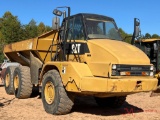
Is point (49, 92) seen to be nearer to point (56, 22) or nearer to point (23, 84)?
point (56, 22)

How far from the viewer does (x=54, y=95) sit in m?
7.72

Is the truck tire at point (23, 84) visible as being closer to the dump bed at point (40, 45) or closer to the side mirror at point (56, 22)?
the dump bed at point (40, 45)

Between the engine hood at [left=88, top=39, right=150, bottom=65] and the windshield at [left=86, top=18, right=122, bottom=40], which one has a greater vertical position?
the windshield at [left=86, top=18, right=122, bottom=40]

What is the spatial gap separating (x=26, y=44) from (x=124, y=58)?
4290mm

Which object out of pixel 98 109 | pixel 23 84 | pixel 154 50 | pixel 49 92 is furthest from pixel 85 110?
pixel 154 50

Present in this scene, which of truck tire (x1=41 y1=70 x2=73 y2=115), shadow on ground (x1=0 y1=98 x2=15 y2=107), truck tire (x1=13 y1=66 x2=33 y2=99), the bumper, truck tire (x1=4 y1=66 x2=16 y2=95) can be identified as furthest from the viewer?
truck tire (x1=4 y1=66 x2=16 y2=95)

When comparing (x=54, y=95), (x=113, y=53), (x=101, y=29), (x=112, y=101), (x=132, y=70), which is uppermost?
(x=101, y=29)

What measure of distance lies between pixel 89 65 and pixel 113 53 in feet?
2.35

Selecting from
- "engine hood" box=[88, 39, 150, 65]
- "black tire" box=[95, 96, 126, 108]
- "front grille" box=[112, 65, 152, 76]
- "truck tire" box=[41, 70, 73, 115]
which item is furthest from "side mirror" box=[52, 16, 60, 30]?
"black tire" box=[95, 96, 126, 108]

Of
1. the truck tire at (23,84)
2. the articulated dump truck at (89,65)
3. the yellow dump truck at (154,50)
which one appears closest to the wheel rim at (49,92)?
the articulated dump truck at (89,65)

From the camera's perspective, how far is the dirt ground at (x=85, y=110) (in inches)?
294

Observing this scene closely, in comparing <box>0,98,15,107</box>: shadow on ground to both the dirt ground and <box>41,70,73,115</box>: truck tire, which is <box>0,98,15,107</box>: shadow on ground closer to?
the dirt ground

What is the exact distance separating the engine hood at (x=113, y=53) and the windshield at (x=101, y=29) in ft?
1.24

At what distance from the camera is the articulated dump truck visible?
687 centimetres
